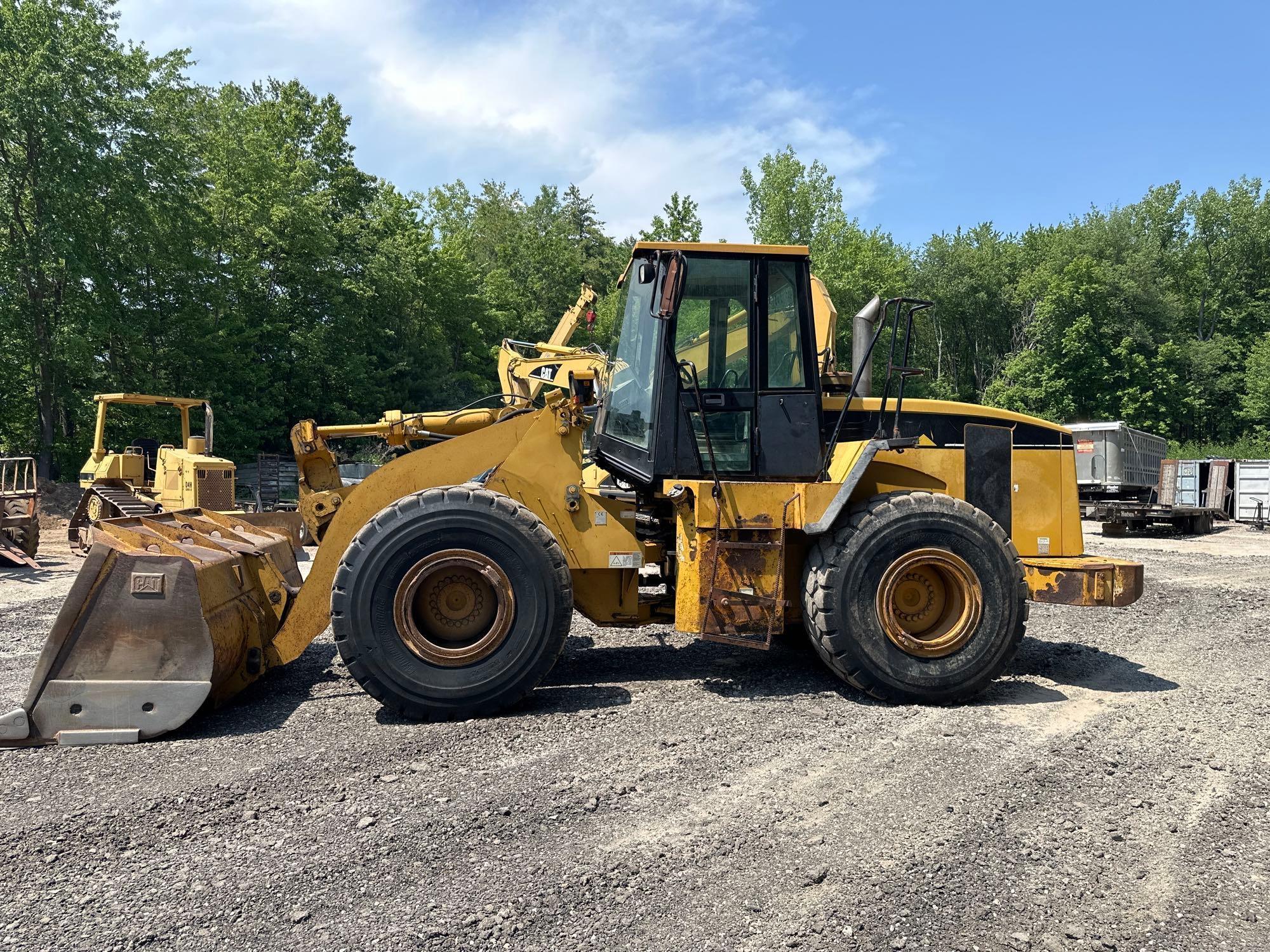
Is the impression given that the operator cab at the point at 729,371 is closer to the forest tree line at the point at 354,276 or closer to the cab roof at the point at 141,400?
the cab roof at the point at 141,400

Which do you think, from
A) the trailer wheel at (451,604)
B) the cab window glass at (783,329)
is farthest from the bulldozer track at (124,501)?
the cab window glass at (783,329)

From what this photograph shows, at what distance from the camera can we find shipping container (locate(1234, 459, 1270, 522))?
22.2 metres

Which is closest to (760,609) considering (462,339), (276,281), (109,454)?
(109,454)

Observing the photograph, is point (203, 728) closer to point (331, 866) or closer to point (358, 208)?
point (331, 866)

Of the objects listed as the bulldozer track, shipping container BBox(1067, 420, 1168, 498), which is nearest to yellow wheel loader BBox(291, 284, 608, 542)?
the bulldozer track

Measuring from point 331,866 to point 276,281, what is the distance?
2639cm

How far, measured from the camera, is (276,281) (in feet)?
85.9

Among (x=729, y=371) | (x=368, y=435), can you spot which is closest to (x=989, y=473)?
(x=729, y=371)

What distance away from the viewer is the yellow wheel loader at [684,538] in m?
4.72

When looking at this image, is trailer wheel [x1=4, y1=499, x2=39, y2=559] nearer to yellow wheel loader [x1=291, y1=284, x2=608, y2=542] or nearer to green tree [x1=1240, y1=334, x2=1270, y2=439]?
yellow wheel loader [x1=291, y1=284, x2=608, y2=542]

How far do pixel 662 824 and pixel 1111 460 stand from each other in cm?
2290

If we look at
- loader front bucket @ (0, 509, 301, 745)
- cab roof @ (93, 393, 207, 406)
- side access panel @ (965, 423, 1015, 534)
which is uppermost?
cab roof @ (93, 393, 207, 406)

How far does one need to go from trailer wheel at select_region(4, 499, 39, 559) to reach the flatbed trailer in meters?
20.7

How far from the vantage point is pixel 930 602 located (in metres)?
5.28
